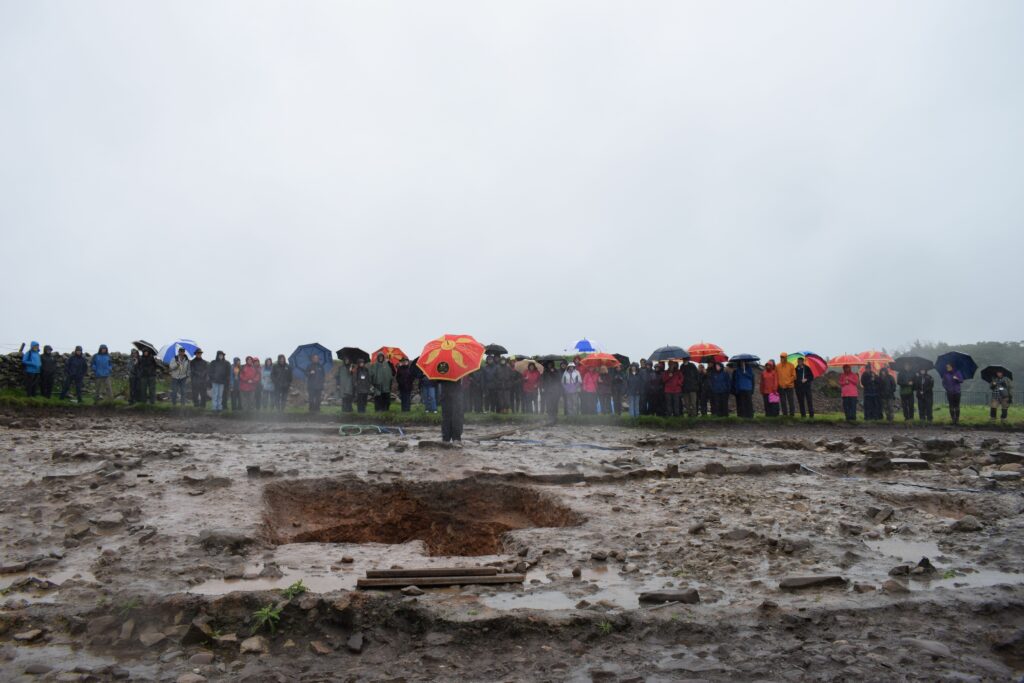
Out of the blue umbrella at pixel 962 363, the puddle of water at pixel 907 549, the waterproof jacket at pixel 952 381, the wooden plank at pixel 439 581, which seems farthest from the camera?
the blue umbrella at pixel 962 363

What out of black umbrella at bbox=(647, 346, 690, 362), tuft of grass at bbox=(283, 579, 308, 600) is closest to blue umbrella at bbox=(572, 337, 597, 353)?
Answer: black umbrella at bbox=(647, 346, 690, 362)

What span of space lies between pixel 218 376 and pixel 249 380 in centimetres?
90

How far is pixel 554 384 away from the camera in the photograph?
20297 mm

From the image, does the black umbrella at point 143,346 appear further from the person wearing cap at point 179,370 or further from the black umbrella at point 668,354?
the black umbrella at point 668,354

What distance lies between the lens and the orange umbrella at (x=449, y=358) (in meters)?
12.0

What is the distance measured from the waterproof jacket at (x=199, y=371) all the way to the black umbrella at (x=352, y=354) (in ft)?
13.3

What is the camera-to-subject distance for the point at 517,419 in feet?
64.3

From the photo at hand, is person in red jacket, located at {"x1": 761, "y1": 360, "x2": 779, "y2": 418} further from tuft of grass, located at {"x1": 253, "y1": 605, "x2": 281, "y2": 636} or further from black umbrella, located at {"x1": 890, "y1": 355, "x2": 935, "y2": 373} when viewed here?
tuft of grass, located at {"x1": 253, "y1": 605, "x2": 281, "y2": 636}

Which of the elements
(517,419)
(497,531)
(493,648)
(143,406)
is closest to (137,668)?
(493,648)

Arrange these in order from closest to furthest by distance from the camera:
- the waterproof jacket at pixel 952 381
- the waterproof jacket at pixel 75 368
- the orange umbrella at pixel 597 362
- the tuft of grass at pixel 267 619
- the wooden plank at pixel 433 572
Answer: the tuft of grass at pixel 267 619 → the wooden plank at pixel 433 572 → the waterproof jacket at pixel 952 381 → the orange umbrella at pixel 597 362 → the waterproof jacket at pixel 75 368

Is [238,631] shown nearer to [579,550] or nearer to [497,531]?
[579,550]

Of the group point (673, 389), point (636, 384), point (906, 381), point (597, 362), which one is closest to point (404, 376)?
point (597, 362)

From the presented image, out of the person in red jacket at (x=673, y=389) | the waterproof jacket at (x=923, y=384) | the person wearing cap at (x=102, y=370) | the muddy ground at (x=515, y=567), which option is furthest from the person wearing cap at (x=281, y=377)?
the waterproof jacket at (x=923, y=384)

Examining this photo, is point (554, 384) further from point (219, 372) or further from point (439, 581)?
point (439, 581)
